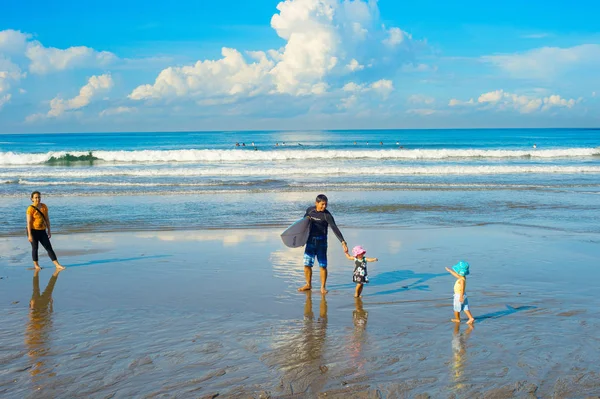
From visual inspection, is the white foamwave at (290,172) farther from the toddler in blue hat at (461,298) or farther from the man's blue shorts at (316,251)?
the toddler in blue hat at (461,298)

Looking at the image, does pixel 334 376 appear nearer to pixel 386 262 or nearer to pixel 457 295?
pixel 457 295

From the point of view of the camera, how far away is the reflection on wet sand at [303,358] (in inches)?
199

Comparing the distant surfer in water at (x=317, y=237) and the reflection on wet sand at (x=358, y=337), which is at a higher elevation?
the distant surfer in water at (x=317, y=237)

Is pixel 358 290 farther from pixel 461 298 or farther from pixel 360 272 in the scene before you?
pixel 461 298

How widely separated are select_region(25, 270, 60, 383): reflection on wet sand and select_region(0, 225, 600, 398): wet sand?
0.02 m

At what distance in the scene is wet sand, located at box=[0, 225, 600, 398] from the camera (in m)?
5.11

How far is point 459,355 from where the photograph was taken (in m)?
5.79

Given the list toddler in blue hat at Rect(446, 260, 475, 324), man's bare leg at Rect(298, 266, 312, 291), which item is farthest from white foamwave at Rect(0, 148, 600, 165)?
toddler in blue hat at Rect(446, 260, 475, 324)

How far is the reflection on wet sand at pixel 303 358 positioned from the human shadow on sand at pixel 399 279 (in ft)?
5.86

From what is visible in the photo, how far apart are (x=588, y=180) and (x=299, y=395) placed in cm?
2792

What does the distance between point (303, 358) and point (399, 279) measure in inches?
152

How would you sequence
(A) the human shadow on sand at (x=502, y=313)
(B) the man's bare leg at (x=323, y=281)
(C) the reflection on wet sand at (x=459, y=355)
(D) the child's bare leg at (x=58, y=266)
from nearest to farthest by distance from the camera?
(C) the reflection on wet sand at (x=459, y=355)
(A) the human shadow on sand at (x=502, y=313)
(B) the man's bare leg at (x=323, y=281)
(D) the child's bare leg at (x=58, y=266)

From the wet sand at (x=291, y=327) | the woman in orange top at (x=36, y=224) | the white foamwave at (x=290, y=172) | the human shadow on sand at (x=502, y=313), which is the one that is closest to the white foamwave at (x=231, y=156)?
the white foamwave at (x=290, y=172)

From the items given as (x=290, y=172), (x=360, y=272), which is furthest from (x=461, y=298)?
(x=290, y=172)
